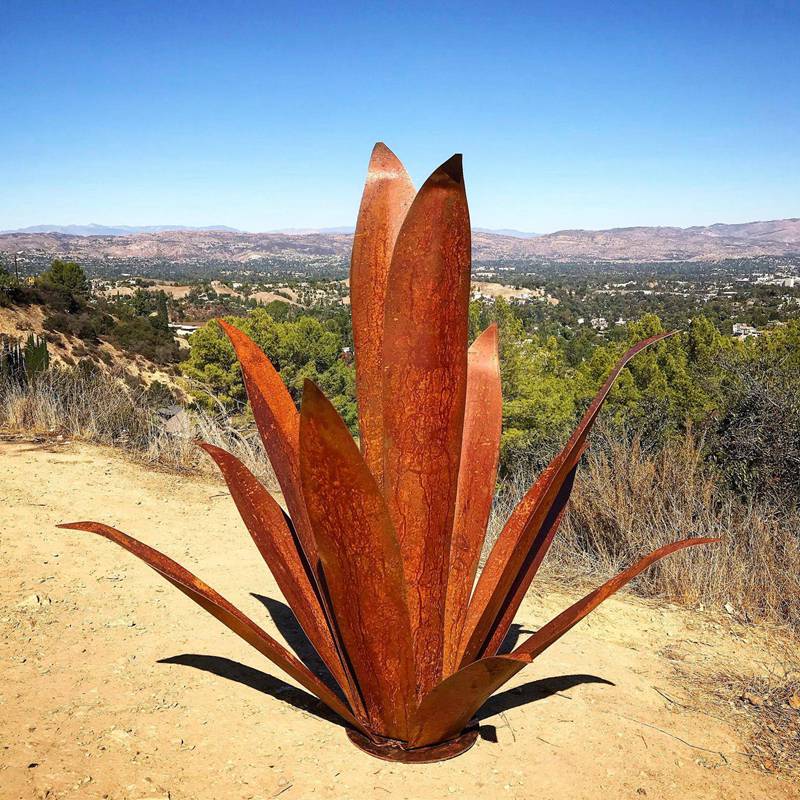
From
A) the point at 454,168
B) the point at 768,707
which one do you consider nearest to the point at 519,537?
the point at 454,168

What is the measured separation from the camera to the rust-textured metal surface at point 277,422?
239 cm

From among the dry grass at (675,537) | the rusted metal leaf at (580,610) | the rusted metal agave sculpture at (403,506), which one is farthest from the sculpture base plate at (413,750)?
the dry grass at (675,537)

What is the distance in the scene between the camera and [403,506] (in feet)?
6.90

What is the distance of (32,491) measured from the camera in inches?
197

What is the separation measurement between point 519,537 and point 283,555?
2.76 ft

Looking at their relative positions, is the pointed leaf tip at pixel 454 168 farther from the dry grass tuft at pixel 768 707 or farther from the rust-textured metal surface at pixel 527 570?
the dry grass tuft at pixel 768 707

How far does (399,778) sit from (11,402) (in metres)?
6.15

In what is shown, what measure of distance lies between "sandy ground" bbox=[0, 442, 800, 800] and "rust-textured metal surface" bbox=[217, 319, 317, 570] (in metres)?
0.66

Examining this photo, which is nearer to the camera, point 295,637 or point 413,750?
point 413,750

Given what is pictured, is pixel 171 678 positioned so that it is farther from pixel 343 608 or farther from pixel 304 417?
pixel 304 417

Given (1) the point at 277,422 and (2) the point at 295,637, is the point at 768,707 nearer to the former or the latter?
(2) the point at 295,637

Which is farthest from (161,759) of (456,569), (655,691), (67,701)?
(655,691)

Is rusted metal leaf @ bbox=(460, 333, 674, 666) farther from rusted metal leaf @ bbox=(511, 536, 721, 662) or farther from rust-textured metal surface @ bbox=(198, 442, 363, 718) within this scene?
rust-textured metal surface @ bbox=(198, 442, 363, 718)

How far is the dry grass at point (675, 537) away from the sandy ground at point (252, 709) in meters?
0.27
